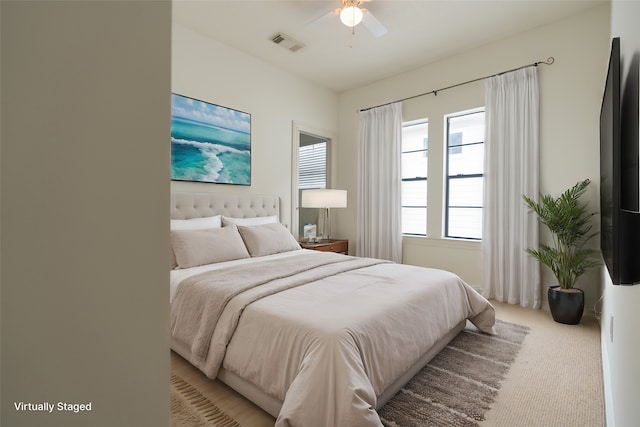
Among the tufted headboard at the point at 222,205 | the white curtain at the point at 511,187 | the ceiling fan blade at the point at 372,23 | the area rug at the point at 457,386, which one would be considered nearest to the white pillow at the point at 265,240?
the tufted headboard at the point at 222,205

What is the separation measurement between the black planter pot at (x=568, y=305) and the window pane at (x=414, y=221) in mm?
1717

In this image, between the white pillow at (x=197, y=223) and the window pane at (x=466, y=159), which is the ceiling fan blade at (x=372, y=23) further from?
the white pillow at (x=197, y=223)

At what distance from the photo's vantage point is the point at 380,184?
15.3 feet

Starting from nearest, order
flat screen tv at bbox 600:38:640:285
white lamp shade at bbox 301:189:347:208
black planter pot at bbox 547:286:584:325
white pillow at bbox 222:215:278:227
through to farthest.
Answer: flat screen tv at bbox 600:38:640:285, black planter pot at bbox 547:286:584:325, white pillow at bbox 222:215:278:227, white lamp shade at bbox 301:189:347:208

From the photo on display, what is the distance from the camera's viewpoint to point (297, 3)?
297 centimetres

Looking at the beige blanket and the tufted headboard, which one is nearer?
the beige blanket

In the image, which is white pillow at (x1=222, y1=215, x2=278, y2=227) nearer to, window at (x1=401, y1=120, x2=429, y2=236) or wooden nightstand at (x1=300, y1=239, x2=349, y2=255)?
wooden nightstand at (x1=300, y1=239, x2=349, y2=255)

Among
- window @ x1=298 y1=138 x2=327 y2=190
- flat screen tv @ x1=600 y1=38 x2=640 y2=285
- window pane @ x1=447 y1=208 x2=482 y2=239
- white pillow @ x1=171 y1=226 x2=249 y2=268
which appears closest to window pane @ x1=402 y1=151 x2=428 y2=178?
window pane @ x1=447 y1=208 x2=482 y2=239

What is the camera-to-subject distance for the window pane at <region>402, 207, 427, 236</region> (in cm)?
443

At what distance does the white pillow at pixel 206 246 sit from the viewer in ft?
8.67

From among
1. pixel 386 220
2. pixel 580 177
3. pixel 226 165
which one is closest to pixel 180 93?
pixel 226 165

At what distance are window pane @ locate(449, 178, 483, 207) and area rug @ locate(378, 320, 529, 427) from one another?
1833 millimetres

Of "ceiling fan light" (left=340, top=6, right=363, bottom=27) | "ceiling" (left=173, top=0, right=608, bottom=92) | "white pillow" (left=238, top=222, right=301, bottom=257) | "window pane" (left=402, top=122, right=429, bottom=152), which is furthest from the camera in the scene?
"window pane" (left=402, top=122, right=429, bottom=152)

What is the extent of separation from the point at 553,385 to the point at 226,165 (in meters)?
3.54
